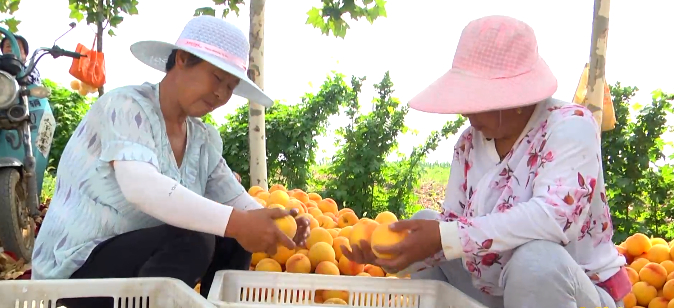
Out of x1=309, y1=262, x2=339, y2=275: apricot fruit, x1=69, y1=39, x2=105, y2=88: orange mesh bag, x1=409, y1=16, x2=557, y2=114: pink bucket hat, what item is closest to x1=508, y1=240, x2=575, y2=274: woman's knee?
x1=409, y1=16, x2=557, y2=114: pink bucket hat

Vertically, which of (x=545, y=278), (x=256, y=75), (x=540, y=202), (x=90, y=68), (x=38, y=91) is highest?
(x=90, y=68)

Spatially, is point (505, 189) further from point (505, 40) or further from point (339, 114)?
point (339, 114)

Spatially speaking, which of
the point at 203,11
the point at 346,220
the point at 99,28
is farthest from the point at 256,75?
the point at 99,28

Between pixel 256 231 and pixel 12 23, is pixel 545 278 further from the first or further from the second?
pixel 12 23

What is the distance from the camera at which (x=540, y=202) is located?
1451mm

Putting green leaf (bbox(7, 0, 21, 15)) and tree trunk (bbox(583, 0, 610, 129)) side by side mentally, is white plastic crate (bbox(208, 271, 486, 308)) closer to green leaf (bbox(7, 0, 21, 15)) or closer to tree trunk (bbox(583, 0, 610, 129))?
tree trunk (bbox(583, 0, 610, 129))

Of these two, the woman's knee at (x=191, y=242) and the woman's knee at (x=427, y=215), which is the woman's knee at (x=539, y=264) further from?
the woman's knee at (x=191, y=242)

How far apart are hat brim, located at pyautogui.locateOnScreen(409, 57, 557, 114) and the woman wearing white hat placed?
1.71 ft

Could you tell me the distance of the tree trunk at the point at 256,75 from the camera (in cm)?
411

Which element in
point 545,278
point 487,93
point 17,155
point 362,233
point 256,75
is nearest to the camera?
point 545,278

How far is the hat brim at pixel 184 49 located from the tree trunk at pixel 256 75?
6.61 feet

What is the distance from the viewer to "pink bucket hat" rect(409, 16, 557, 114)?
152 cm

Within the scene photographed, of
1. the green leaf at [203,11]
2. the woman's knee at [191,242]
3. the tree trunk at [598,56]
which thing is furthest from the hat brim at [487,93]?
the green leaf at [203,11]

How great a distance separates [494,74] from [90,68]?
4816mm
